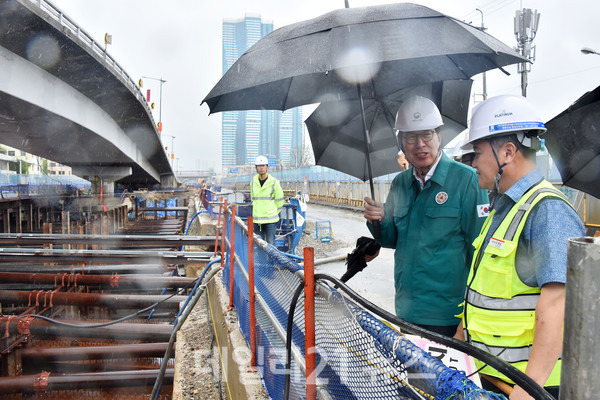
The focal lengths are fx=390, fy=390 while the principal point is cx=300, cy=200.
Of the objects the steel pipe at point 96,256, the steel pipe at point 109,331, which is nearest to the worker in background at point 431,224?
the steel pipe at point 109,331

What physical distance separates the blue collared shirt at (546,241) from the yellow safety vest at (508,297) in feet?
0.09

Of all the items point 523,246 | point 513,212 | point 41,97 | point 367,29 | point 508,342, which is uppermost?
point 41,97

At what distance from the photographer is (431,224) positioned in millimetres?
2479

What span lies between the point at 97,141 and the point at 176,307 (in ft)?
43.4

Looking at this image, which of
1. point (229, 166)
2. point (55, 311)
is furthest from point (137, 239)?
point (229, 166)

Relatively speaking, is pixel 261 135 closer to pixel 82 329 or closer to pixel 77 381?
pixel 82 329

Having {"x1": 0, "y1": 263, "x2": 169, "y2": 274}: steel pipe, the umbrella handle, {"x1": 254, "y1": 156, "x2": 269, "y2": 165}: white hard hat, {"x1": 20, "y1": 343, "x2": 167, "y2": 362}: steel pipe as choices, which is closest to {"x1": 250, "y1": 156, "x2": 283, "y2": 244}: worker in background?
{"x1": 254, "y1": 156, "x2": 269, "y2": 165}: white hard hat

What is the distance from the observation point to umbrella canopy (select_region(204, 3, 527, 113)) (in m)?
2.15

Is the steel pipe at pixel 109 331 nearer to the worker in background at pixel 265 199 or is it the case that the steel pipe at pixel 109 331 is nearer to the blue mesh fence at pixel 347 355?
the worker in background at pixel 265 199

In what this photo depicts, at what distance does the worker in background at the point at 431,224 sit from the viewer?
241 centimetres

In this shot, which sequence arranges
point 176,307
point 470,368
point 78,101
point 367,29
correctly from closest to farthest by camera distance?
point 470,368 < point 367,29 < point 176,307 < point 78,101

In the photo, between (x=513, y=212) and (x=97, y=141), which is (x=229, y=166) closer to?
(x=97, y=141)

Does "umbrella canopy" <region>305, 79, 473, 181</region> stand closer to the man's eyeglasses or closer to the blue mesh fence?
the man's eyeglasses

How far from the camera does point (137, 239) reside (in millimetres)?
8586
